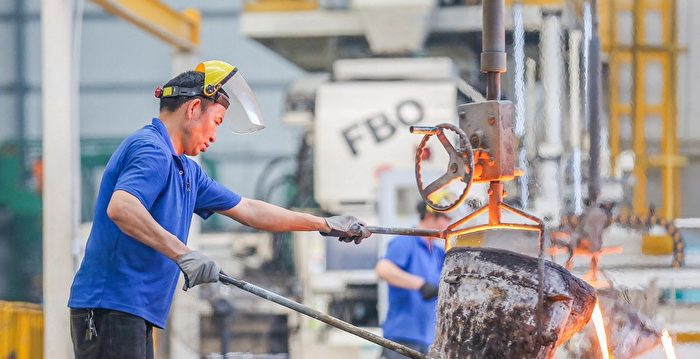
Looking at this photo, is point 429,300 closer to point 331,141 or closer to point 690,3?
point 331,141

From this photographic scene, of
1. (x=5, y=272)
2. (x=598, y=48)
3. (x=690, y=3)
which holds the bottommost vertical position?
(x=5, y=272)

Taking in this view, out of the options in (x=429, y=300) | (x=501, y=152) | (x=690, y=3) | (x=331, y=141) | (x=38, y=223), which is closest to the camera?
(x=501, y=152)

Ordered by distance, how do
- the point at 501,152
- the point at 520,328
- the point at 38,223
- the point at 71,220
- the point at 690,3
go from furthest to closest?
1. the point at 38,223
2. the point at 690,3
3. the point at 71,220
4. the point at 501,152
5. the point at 520,328

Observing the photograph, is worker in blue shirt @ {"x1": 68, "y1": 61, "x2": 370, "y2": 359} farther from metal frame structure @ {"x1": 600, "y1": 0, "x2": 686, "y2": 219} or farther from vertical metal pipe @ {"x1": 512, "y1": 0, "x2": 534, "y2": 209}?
metal frame structure @ {"x1": 600, "y1": 0, "x2": 686, "y2": 219}

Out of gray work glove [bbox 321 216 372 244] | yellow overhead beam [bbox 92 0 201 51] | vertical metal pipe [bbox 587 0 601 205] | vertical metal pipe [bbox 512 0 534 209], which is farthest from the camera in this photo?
vertical metal pipe [bbox 512 0 534 209]

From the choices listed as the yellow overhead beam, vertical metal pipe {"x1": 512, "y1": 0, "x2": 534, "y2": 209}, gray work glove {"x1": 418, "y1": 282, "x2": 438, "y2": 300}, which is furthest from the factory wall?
gray work glove {"x1": 418, "y1": 282, "x2": 438, "y2": 300}

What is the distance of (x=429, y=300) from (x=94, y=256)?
212cm

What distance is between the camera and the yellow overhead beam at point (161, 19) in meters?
6.63

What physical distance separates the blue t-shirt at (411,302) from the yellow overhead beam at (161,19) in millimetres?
2528

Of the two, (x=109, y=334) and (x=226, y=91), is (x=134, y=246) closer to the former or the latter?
(x=109, y=334)

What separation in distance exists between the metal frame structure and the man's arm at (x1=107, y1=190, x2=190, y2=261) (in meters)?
8.93

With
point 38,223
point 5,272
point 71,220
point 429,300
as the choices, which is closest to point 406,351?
point 429,300

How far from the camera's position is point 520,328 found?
283 cm

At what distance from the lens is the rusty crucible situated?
2830mm
